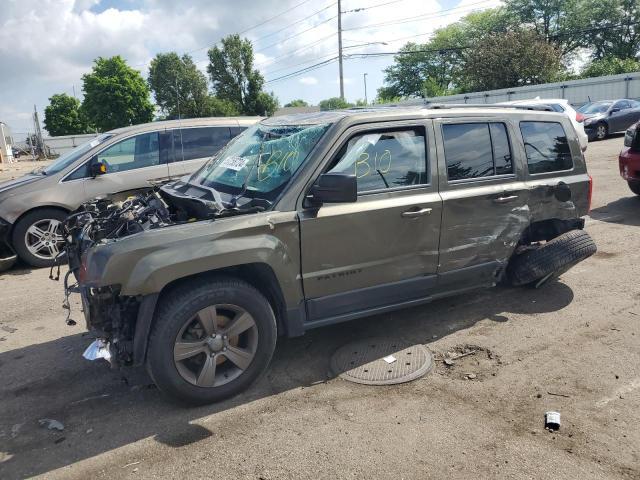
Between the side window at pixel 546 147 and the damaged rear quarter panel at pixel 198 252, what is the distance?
2.52 metres

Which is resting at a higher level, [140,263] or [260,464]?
[140,263]

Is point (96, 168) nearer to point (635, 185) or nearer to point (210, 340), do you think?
point (210, 340)

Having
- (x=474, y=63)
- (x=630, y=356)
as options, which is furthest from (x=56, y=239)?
(x=474, y=63)

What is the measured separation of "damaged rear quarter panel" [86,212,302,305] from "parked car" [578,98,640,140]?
1854 cm

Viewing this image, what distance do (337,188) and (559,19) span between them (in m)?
69.5

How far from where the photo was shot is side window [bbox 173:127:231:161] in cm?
769

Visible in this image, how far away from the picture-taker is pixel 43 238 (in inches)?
274

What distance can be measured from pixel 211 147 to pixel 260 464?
5909mm

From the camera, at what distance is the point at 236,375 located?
3.48 m

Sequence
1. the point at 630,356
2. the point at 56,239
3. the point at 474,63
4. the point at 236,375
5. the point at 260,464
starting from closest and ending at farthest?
the point at 260,464 < the point at 236,375 < the point at 630,356 < the point at 56,239 < the point at 474,63

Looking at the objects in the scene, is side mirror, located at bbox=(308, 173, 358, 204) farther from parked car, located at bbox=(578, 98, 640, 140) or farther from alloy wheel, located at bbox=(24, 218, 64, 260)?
parked car, located at bbox=(578, 98, 640, 140)

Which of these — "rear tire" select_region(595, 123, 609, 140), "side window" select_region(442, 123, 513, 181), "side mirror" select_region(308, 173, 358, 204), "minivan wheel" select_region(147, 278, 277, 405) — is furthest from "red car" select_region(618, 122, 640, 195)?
"rear tire" select_region(595, 123, 609, 140)

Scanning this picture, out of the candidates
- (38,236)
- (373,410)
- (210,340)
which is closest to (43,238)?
(38,236)

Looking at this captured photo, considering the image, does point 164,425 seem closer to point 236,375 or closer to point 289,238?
point 236,375
